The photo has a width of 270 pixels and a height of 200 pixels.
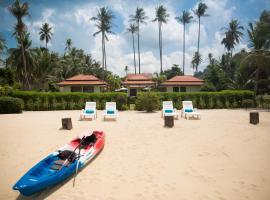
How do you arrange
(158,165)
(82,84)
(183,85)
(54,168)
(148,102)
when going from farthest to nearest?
(183,85) → (82,84) → (148,102) → (158,165) → (54,168)

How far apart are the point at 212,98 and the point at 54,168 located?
21.4 metres

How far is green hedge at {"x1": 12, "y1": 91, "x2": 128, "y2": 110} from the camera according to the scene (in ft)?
70.6

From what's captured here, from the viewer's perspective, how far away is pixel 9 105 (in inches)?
752

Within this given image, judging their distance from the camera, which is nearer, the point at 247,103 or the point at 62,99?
the point at 62,99

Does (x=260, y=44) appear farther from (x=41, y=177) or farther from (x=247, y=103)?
(x=41, y=177)

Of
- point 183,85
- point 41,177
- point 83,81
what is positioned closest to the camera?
point 41,177

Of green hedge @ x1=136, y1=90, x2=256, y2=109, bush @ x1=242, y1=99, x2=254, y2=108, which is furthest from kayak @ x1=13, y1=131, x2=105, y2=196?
bush @ x1=242, y1=99, x2=254, y2=108

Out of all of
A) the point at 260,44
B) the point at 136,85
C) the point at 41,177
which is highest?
the point at 260,44

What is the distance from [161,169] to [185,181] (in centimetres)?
92

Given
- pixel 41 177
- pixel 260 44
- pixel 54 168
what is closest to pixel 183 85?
pixel 260 44

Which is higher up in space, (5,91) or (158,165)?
(5,91)

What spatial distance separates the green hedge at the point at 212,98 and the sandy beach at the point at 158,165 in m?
12.0

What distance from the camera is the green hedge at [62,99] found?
70.6ft

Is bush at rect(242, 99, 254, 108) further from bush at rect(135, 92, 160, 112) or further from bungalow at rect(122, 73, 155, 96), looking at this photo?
bungalow at rect(122, 73, 155, 96)
